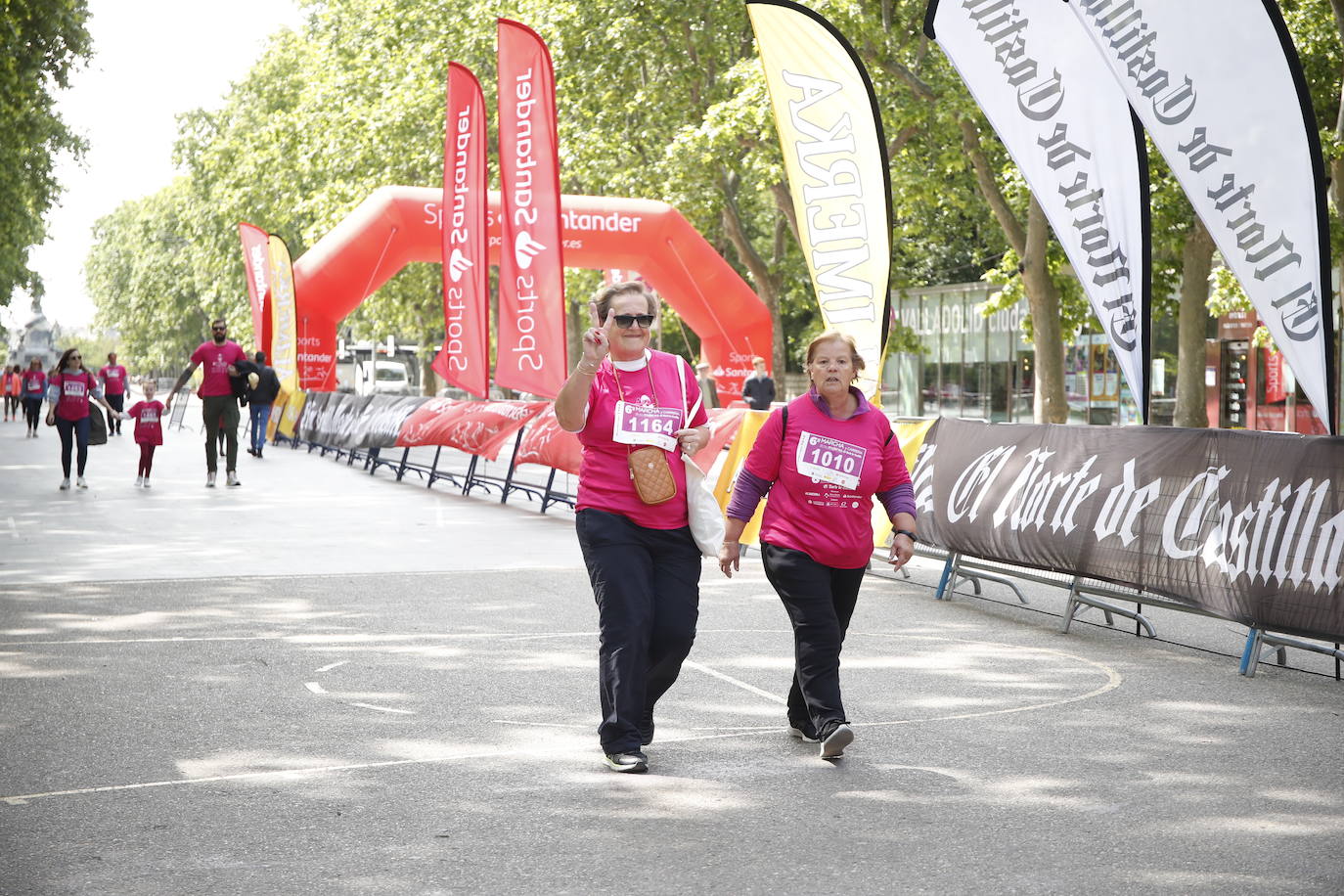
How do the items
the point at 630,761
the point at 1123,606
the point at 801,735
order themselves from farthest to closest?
the point at 1123,606 < the point at 801,735 < the point at 630,761

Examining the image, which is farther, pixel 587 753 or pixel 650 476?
pixel 587 753

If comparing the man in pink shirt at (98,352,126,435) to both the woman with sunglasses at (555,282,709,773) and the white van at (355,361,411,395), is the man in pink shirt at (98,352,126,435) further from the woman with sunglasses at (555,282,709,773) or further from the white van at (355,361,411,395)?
the woman with sunglasses at (555,282,709,773)

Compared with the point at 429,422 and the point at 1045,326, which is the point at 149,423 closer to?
the point at 429,422

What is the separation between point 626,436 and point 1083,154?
16.9 ft

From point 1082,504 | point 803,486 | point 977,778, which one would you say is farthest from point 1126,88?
point 977,778

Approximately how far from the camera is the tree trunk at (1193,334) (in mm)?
23609

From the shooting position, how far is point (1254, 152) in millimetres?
8352

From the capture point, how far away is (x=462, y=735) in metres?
6.25

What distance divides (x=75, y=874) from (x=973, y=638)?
18.6ft

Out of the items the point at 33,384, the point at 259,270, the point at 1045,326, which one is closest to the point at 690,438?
the point at 1045,326

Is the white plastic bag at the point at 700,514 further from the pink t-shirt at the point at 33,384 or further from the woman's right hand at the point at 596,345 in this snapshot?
the pink t-shirt at the point at 33,384

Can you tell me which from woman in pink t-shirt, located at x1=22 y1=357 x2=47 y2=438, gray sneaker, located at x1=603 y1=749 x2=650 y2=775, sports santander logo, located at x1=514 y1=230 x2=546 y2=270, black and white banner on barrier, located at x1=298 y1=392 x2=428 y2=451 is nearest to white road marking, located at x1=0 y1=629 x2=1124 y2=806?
gray sneaker, located at x1=603 y1=749 x2=650 y2=775

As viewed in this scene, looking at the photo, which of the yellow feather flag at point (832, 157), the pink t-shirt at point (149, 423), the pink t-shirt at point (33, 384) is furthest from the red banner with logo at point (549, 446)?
the pink t-shirt at point (33, 384)

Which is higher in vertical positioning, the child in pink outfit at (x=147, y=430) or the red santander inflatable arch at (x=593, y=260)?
the red santander inflatable arch at (x=593, y=260)
